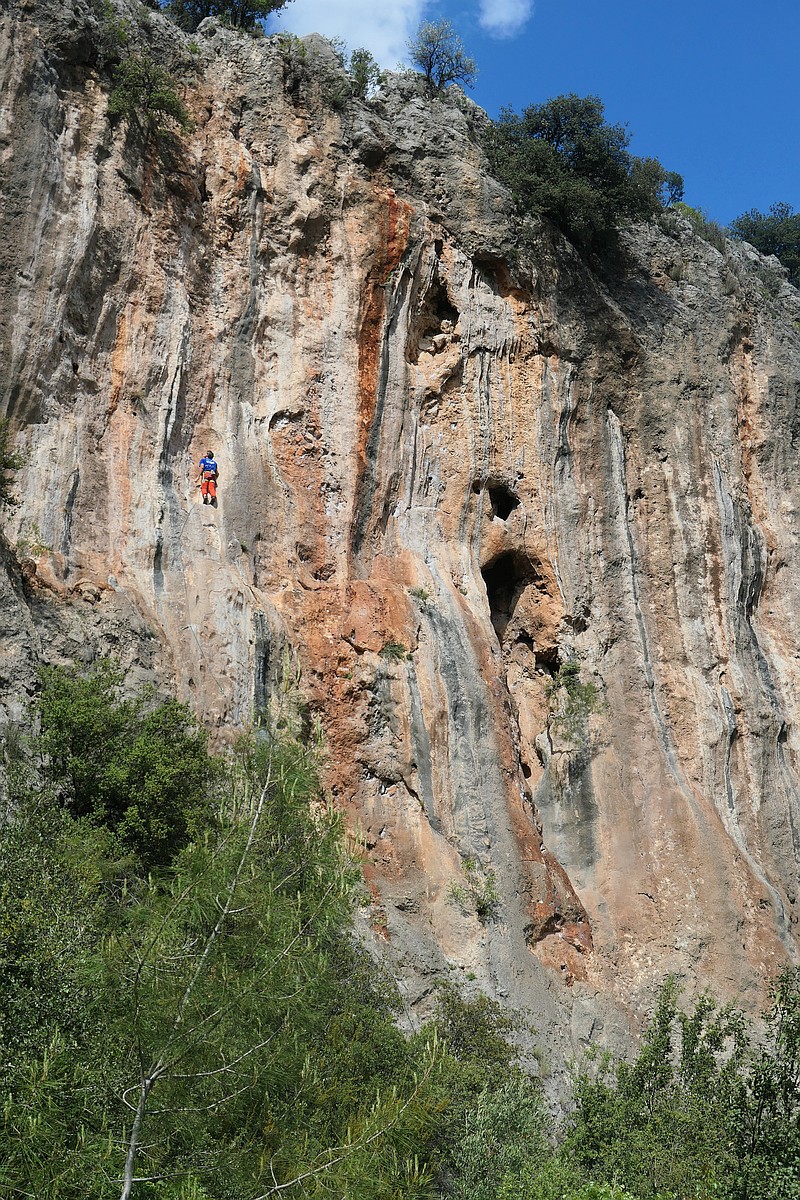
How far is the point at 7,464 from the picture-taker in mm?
16984

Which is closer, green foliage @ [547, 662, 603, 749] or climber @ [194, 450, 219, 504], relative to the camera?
climber @ [194, 450, 219, 504]

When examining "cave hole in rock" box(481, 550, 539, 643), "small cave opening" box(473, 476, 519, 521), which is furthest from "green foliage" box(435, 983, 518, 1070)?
A: "small cave opening" box(473, 476, 519, 521)

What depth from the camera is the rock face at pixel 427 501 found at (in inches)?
709

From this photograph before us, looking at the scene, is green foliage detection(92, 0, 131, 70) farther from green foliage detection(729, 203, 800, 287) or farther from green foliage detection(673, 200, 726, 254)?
green foliage detection(729, 203, 800, 287)

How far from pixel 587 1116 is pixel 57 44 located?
18.3m

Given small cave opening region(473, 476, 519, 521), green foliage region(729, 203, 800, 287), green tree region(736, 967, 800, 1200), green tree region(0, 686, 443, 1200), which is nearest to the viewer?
green tree region(0, 686, 443, 1200)

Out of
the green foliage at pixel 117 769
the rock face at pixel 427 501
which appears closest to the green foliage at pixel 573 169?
the rock face at pixel 427 501

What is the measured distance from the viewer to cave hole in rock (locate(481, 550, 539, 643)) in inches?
895

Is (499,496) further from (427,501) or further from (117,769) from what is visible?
(117,769)

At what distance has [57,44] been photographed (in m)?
20.0

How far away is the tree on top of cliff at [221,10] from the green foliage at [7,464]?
15469mm

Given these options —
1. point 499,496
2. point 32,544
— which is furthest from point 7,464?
point 499,496

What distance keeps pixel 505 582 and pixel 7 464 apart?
32.5 feet

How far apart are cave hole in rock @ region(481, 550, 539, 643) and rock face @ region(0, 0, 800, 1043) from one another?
0.07m
